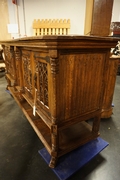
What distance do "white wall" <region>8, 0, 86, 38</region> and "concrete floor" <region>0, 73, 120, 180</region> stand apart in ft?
12.0

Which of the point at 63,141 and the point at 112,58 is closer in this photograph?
the point at 63,141

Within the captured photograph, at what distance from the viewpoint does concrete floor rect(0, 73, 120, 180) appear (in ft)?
3.61

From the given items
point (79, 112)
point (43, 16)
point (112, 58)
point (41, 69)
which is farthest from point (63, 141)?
point (43, 16)

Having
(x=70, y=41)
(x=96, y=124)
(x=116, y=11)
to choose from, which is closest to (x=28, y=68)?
(x=70, y=41)

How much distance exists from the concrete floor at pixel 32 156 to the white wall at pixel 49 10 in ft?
12.0

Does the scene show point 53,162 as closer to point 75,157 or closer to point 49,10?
point 75,157

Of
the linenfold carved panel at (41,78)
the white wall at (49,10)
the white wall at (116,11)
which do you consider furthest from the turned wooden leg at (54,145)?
the white wall at (116,11)

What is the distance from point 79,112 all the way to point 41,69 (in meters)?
0.51

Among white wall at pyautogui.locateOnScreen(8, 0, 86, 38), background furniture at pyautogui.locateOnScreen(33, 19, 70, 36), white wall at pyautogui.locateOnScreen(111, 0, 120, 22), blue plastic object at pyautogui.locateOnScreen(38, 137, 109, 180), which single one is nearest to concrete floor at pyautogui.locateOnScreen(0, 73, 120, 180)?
→ blue plastic object at pyautogui.locateOnScreen(38, 137, 109, 180)

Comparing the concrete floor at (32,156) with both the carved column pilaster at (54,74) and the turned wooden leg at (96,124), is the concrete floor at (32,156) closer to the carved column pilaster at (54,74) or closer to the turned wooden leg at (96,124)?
the turned wooden leg at (96,124)

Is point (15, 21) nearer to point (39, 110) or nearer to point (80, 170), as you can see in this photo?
point (39, 110)

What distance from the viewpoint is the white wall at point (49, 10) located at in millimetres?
4094

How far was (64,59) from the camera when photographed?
2.90ft

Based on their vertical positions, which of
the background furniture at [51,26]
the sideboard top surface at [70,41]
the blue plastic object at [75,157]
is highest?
the background furniture at [51,26]
